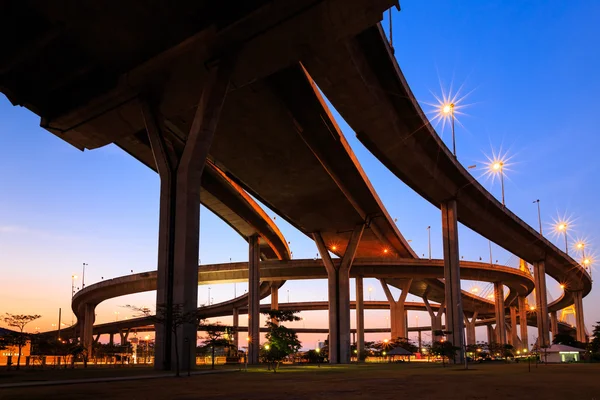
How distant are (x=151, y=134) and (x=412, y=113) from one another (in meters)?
19.7

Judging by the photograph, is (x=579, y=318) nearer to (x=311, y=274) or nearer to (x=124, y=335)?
(x=311, y=274)

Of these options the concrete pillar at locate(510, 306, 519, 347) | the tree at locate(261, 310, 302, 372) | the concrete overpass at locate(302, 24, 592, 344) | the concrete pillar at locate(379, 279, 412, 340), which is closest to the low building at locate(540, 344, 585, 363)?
the concrete overpass at locate(302, 24, 592, 344)

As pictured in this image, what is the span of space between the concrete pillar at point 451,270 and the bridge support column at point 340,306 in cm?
1031

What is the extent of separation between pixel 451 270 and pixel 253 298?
26.2 meters

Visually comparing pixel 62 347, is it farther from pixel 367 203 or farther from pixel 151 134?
pixel 151 134

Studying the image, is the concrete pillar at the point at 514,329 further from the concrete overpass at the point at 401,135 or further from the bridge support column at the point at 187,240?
the bridge support column at the point at 187,240

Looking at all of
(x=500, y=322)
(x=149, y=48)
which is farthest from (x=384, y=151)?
(x=500, y=322)

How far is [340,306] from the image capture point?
66000mm

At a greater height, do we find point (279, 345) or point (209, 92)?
point (209, 92)

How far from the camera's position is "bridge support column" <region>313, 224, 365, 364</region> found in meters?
65.6

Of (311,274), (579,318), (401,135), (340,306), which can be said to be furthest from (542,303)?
(401,135)

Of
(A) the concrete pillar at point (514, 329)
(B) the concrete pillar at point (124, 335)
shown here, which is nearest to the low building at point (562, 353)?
(A) the concrete pillar at point (514, 329)

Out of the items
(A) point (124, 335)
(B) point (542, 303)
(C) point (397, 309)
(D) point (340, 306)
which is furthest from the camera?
(A) point (124, 335)

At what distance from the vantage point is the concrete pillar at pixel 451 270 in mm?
58969
